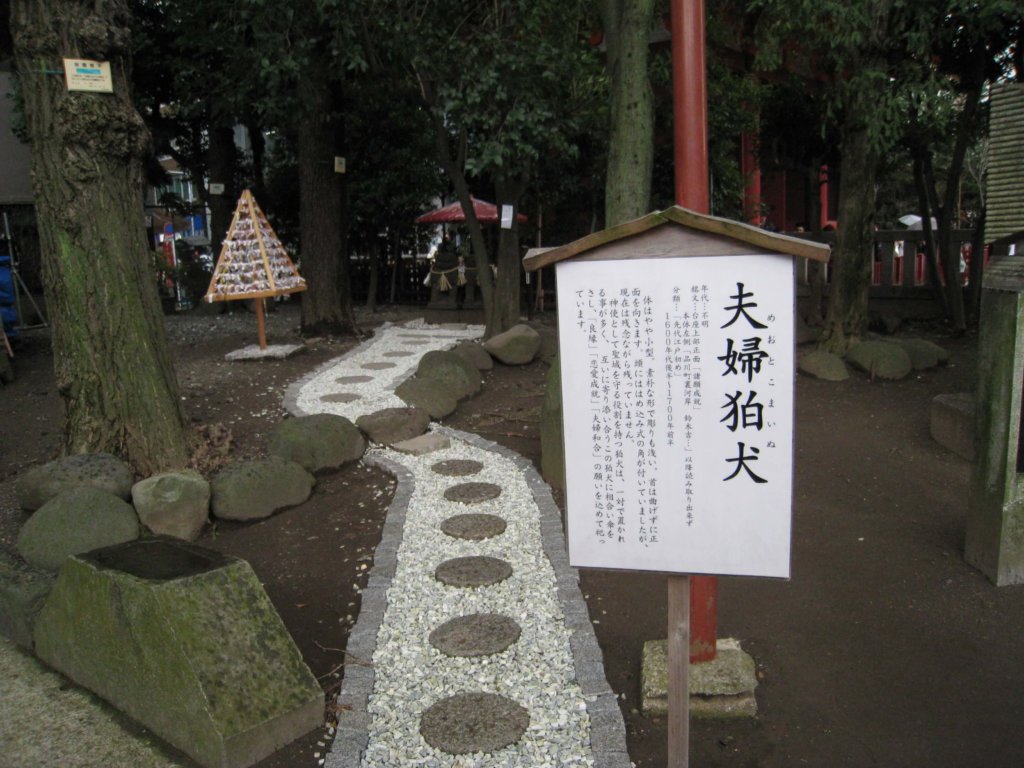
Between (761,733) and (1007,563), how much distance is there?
196cm

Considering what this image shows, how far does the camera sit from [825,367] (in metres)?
9.42

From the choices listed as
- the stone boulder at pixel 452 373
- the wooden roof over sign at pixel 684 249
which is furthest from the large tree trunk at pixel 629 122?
the wooden roof over sign at pixel 684 249

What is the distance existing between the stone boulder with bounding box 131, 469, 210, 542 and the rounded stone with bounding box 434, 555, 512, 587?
5.62ft

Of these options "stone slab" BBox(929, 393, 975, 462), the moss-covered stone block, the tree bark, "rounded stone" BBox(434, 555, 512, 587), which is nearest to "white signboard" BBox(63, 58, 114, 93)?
the moss-covered stone block

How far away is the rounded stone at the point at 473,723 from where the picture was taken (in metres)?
3.15

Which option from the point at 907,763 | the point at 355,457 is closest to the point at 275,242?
the point at 355,457

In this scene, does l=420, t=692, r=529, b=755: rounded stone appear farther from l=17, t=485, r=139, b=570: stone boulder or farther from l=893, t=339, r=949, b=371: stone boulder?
l=893, t=339, r=949, b=371: stone boulder

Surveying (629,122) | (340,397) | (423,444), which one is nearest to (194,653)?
(423,444)

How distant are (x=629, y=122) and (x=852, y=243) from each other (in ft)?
15.3

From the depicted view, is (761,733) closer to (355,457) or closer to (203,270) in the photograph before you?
(355,457)

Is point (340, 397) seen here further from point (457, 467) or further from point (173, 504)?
point (173, 504)

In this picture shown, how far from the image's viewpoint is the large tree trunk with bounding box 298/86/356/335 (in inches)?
456

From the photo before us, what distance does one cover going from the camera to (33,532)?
4797 mm

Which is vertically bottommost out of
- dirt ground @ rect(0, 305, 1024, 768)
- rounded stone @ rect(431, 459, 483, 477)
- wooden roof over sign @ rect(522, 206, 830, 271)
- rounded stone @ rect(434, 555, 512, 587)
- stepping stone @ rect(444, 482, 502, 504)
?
dirt ground @ rect(0, 305, 1024, 768)
